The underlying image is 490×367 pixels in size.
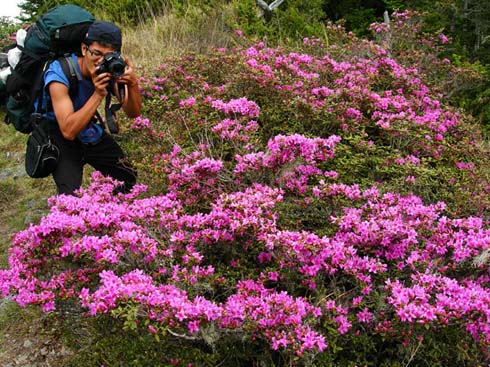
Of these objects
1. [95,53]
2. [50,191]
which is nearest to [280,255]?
[95,53]

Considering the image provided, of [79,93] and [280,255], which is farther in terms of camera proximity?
[79,93]

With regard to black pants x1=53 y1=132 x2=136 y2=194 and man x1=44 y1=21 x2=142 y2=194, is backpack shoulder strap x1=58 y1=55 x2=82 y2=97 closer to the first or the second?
man x1=44 y1=21 x2=142 y2=194

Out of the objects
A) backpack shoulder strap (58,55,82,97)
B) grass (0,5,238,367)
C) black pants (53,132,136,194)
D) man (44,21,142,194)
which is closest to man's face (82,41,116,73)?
man (44,21,142,194)

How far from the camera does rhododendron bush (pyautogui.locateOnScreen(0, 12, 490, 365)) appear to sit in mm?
2219

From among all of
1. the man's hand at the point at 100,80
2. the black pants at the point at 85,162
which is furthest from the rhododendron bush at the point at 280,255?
the man's hand at the point at 100,80

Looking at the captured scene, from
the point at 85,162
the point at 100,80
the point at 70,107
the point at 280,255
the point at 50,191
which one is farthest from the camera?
the point at 50,191

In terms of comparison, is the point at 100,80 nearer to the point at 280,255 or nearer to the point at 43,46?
the point at 43,46

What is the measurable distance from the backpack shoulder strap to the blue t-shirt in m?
0.02

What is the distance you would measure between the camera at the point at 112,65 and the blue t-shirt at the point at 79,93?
332 mm

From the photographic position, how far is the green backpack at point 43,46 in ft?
10.7

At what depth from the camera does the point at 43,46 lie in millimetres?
3293

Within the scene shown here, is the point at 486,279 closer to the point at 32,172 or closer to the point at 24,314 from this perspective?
the point at 32,172

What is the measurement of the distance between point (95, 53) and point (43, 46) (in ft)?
1.41

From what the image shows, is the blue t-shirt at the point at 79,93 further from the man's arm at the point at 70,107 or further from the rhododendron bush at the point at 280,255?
the rhododendron bush at the point at 280,255
